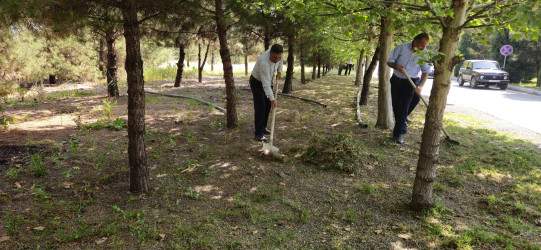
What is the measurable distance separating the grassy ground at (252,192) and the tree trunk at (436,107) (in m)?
→ 0.22

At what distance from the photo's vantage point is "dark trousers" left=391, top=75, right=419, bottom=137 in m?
5.08

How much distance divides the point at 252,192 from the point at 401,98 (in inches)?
129

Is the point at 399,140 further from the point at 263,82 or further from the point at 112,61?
the point at 112,61

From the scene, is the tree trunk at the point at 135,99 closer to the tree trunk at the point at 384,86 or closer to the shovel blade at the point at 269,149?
the shovel blade at the point at 269,149

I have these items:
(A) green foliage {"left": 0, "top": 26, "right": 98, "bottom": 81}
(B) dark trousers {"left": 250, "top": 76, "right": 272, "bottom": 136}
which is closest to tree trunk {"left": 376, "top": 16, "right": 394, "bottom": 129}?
(B) dark trousers {"left": 250, "top": 76, "right": 272, "bottom": 136}

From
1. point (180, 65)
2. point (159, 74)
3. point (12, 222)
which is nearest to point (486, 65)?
point (180, 65)

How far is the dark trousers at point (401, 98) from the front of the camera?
16.7ft

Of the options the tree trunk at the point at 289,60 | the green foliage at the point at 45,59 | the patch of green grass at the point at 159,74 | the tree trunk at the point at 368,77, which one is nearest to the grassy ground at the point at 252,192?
the tree trunk at the point at 368,77

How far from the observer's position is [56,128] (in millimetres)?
5480

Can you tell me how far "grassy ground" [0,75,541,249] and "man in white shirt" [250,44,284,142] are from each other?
0.47 m

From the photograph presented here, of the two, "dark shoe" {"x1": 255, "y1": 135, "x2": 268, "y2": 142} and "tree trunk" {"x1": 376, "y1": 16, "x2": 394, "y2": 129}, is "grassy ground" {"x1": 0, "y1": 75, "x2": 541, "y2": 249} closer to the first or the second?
"dark shoe" {"x1": 255, "y1": 135, "x2": 268, "y2": 142}

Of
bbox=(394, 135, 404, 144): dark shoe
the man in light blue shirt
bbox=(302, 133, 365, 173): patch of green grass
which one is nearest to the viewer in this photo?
bbox=(302, 133, 365, 173): patch of green grass

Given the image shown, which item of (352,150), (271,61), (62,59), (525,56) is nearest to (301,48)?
(271,61)

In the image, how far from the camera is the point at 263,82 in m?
4.88
